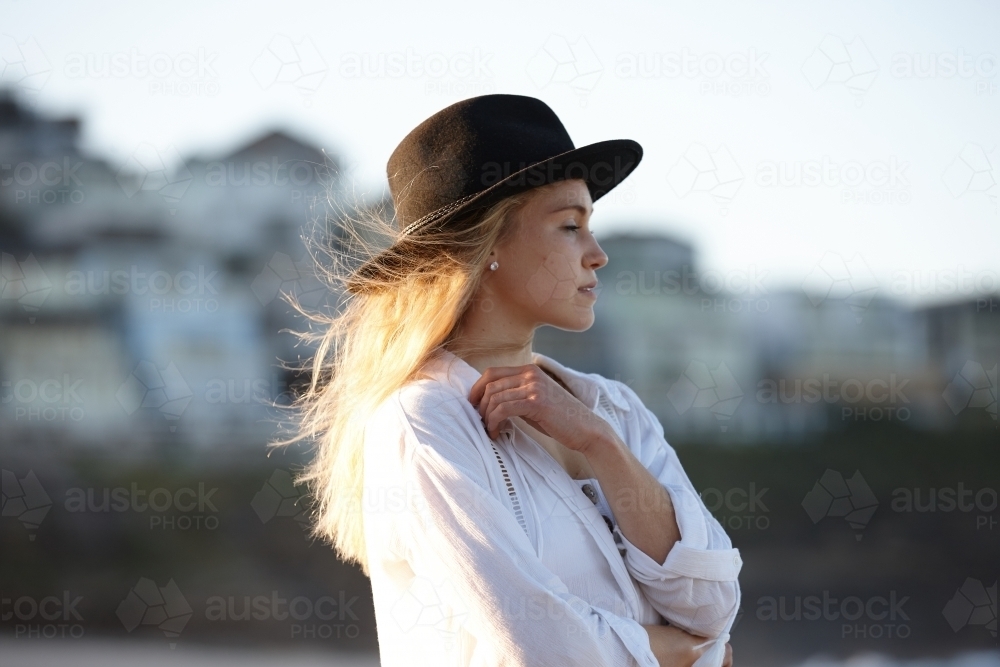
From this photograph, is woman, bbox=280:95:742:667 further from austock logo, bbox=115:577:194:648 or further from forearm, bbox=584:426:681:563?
austock logo, bbox=115:577:194:648

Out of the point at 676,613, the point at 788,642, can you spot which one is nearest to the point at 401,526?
the point at 676,613

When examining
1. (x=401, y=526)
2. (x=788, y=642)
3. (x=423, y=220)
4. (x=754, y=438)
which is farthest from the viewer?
(x=754, y=438)

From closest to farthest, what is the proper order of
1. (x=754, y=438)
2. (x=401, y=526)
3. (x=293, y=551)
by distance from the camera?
1. (x=401, y=526)
2. (x=293, y=551)
3. (x=754, y=438)

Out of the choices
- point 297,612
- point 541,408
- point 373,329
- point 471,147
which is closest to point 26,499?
point 297,612

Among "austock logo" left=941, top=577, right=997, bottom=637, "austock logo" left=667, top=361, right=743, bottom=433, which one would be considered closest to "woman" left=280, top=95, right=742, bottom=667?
"austock logo" left=667, top=361, right=743, bottom=433

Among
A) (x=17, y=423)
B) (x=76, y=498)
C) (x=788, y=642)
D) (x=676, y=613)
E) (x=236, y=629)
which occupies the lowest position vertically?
(x=788, y=642)

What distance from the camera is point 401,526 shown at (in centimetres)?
158

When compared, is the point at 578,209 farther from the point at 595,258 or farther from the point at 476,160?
the point at 476,160

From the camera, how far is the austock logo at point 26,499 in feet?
32.0

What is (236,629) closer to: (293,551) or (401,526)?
(293,551)

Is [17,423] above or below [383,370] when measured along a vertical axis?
below

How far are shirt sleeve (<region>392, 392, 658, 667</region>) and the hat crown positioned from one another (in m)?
0.51

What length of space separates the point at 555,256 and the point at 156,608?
8.91 metres

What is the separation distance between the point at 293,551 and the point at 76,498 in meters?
2.62
